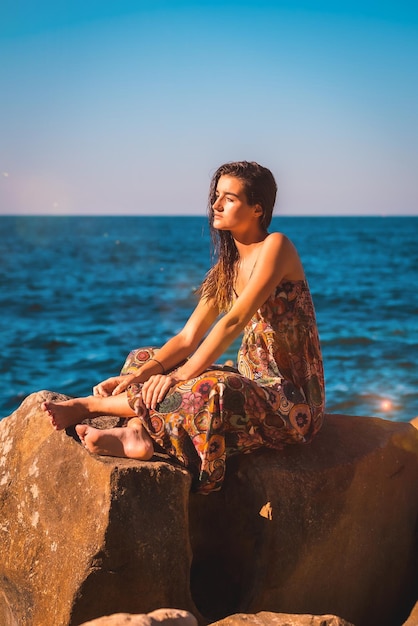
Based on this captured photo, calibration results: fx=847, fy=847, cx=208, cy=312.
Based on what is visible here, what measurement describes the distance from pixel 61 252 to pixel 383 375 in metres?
36.1

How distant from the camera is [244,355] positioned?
13.9 feet

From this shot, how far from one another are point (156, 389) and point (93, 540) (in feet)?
2.43

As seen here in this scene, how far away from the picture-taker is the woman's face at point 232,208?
4.21 meters

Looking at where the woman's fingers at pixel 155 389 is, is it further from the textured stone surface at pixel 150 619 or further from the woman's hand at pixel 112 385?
the textured stone surface at pixel 150 619

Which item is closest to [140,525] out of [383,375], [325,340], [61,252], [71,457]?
[71,457]

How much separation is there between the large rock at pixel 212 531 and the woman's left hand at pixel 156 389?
0.89ft

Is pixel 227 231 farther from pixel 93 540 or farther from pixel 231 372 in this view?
pixel 93 540

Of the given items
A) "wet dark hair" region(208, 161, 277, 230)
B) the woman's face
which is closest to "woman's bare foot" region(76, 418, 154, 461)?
the woman's face

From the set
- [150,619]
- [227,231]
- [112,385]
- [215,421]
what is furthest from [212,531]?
[227,231]

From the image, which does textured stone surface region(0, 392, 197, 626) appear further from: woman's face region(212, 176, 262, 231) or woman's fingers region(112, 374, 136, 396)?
woman's face region(212, 176, 262, 231)

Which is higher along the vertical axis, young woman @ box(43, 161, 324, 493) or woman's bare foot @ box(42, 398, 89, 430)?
young woman @ box(43, 161, 324, 493)

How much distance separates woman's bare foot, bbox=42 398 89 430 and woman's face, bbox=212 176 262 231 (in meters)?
1.13

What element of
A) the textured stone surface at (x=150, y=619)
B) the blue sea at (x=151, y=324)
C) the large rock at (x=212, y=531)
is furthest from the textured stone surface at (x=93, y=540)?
the blue sea at (x=151, y=324)

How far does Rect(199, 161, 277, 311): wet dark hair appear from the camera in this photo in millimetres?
4219
